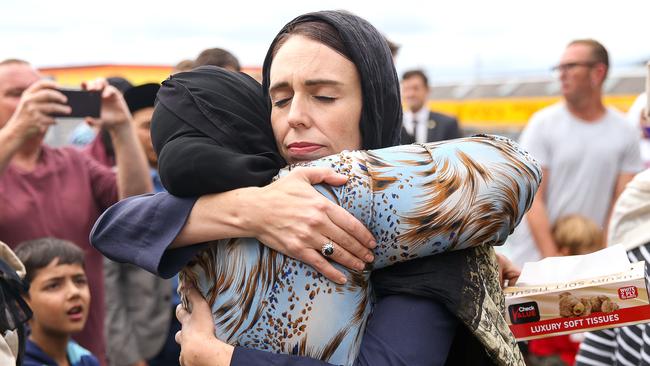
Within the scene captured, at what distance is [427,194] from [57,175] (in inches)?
117

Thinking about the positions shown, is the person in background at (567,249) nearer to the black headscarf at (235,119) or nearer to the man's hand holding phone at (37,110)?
the man's hand holding phone at (37,110)

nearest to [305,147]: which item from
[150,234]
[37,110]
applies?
[150,234]

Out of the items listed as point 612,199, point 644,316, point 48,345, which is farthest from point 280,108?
point 612,199

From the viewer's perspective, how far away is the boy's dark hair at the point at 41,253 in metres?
3.94

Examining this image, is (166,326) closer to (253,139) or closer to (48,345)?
(48,345)

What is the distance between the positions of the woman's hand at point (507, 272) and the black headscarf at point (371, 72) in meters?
0.50

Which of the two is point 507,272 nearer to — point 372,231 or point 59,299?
point 372,231

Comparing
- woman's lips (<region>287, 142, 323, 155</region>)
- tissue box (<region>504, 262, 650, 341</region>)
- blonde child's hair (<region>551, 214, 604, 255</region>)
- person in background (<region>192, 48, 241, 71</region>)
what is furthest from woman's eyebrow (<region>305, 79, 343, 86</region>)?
blonde child's hair (<region>551, 214, 604, 255</region>)

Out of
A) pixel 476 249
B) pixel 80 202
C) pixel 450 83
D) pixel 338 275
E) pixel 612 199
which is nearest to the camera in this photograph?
pixel 338 275

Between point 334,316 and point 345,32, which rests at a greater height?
point 345,32

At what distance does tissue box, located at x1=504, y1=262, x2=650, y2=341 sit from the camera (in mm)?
1801

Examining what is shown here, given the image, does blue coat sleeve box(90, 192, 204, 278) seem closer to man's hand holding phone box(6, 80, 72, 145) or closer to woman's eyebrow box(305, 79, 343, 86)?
woman's eyebrow box(305, 79, 343, 86)

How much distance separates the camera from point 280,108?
178 centimetres

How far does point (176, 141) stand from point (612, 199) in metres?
4.35
